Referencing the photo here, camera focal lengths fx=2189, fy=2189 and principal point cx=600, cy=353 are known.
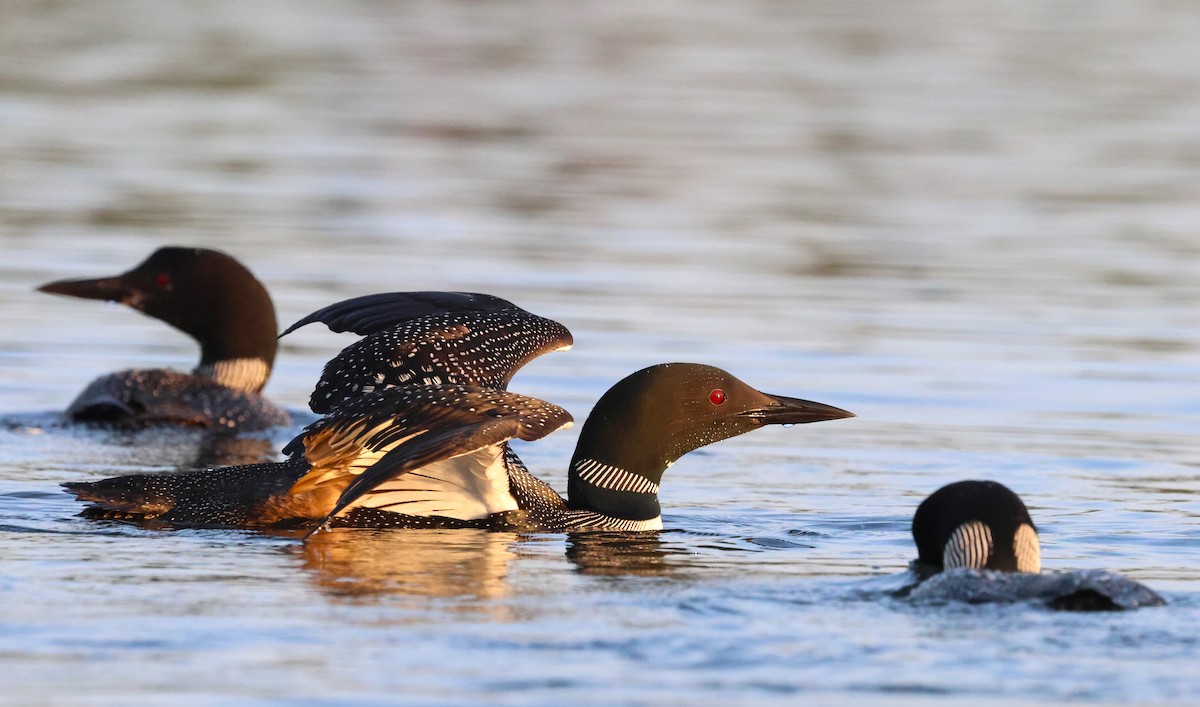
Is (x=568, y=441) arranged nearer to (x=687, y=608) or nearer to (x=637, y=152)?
(x=687, y=608)

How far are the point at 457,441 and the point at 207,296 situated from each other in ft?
13.6

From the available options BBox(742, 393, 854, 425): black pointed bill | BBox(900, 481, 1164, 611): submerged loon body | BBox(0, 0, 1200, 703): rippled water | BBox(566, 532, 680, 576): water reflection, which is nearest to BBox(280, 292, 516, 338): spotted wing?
BBox(0, 0, 1200, 703): rippled water

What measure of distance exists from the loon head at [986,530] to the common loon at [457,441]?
98 cm

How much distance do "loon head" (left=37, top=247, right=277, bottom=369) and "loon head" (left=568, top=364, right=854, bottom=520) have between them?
3.13m

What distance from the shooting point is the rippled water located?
5.24 m

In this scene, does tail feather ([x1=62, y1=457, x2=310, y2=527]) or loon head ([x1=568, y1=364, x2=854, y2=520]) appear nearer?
tail feather ([x1=62, y1=457, x2=310, y2=527])

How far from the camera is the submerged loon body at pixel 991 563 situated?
566 cm

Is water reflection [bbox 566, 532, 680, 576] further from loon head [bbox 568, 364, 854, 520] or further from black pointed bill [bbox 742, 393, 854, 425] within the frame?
black pointed bill [bbox 742, 393, 854, 425]

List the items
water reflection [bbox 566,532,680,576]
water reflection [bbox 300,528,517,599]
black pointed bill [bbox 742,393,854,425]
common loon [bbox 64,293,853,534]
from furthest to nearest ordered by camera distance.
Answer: black pointed bill [bbox 742,393,854,425] → common loon [bbox 64,293,853,534] → water reflection [bbox 566,532,680,576] → water reflection [bbox 300,528,517,599]

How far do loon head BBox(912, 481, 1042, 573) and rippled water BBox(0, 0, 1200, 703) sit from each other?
198 millimetres

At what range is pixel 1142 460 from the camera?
8.80 m

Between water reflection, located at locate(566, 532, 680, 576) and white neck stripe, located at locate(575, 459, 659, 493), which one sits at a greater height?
white neck stripe, located at locate(575, 459, 659, 493)

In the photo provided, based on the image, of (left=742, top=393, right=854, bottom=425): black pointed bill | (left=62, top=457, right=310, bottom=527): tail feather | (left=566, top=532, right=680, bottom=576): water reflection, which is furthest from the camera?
(left=742, top=393, right=854, bottom=425): black pointed bill

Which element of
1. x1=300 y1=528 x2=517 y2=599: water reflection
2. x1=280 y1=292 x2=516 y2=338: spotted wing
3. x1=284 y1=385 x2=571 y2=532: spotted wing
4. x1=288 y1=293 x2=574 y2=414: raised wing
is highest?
x1=280 y1=292 x2=516 y2=338: spotted wing
